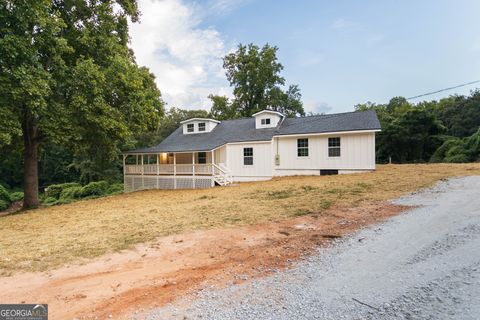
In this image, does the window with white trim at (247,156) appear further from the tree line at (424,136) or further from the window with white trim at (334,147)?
the tree line at (424,136)

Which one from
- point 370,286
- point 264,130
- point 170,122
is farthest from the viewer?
point 170,122

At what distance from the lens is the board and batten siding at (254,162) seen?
18125mm

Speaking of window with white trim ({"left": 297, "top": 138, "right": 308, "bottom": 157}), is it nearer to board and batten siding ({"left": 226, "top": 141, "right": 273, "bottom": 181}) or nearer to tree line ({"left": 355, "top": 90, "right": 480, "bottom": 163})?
board and batten siding ({"left": 226, "top": 141, "right": 273, "bottom": 181})

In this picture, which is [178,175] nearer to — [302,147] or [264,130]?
[264,130]

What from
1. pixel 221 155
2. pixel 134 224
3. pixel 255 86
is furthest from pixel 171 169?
pixel 255 86

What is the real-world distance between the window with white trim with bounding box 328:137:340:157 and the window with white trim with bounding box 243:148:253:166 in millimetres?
5275

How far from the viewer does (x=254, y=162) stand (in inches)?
726

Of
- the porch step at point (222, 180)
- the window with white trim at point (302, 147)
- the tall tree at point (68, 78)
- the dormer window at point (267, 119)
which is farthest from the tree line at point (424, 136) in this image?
the tall tree at point (68, 78)

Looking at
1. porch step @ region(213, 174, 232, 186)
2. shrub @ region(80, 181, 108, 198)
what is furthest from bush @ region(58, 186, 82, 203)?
porch step @ region(213, 174, 232, 186)

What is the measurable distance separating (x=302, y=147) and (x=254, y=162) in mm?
3474

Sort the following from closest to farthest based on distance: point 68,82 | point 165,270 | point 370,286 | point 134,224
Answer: point 370,286
point 165,270
point 134,224
point 68,82

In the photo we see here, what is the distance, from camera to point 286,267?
12.9ft

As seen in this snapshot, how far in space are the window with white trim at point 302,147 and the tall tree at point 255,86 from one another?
1568 cm

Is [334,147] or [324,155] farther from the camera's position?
[324,155]
